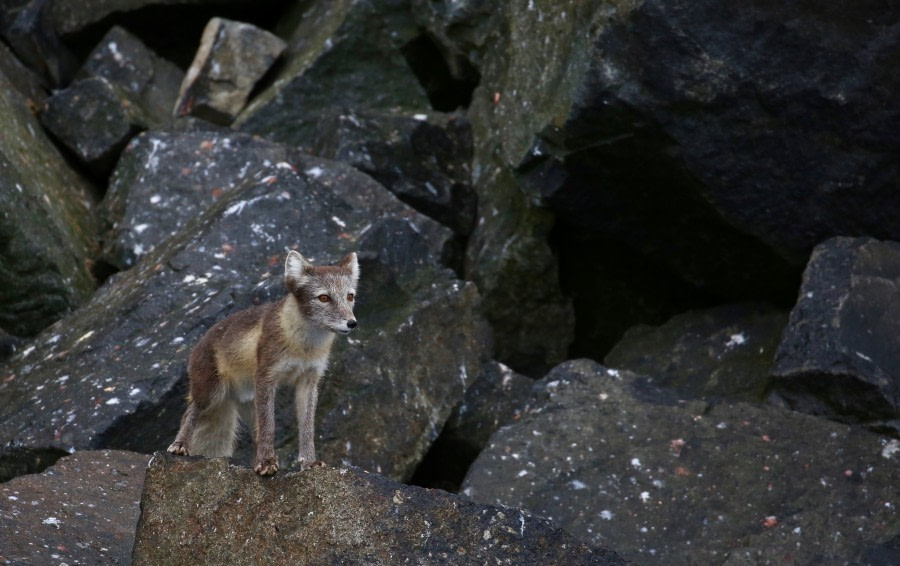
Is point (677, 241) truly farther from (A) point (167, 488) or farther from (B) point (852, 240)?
(A) point (167, 488)

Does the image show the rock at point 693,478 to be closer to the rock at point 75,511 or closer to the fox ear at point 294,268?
the fox ear at point 294,268

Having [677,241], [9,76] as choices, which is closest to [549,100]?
[677,241]

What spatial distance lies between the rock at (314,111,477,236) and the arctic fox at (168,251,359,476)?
3.66 meters

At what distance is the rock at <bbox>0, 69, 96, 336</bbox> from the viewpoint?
965cm

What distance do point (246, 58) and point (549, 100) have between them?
4.05 metres

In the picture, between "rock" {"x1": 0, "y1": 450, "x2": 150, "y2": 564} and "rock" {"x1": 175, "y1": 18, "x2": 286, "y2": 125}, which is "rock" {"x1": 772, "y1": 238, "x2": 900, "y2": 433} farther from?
"rock" {"x1": 175, "y1": 18, "x2": 286, "y2": 125}

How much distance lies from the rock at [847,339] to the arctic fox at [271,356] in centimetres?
298

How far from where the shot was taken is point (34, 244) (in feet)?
31.8

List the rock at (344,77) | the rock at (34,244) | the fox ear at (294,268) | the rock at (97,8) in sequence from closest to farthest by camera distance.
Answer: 1. the fox ear at (294,268)
2. the rock at (34,244)
3. the rock at (344,77)
4. the rock at (97,8)

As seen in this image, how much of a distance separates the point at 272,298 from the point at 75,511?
2245mm

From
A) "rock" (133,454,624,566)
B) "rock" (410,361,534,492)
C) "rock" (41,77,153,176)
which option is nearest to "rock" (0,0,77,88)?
"rock" (41,77,153,176)

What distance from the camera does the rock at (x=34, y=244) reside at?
9.65 metres

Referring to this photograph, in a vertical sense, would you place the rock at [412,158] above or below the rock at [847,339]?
above

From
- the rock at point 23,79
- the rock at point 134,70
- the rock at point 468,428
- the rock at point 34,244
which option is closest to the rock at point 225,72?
the rock at point 134,70
